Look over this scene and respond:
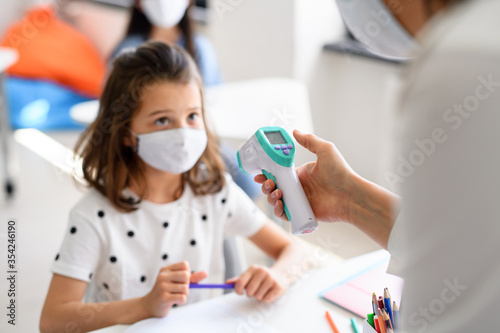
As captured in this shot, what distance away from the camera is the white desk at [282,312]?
93 centimetres

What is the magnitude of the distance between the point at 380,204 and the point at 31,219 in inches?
94.1

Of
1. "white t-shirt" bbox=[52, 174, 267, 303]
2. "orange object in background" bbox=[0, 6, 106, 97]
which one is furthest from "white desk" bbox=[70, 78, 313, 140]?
"orange object in background" bbox=[0, 6, 106, 97]

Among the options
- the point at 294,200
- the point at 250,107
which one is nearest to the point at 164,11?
the point at 250,107

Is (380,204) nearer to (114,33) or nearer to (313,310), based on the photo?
(313,310)

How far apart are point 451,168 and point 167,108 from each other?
0.71m

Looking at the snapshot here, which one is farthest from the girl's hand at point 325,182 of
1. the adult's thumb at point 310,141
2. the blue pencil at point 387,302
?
the blue pencil at point 387,302

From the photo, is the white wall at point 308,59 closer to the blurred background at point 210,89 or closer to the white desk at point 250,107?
the blurred background at point 210,89

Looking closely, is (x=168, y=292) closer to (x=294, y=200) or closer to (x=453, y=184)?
(x=294, y=200)

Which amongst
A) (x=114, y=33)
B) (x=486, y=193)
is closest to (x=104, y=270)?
(x=486, y=193)

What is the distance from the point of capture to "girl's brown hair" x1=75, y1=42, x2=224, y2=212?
1138 millimetres

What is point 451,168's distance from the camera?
1.68ft

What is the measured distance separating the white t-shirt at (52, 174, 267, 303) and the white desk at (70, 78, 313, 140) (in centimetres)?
38

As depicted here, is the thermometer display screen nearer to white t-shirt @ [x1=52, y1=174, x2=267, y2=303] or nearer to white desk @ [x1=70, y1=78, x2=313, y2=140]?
white t-shirt @ [x1=52, y1=174, x2=267, y2=303]

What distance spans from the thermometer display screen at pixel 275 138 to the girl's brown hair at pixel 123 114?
354 mm
